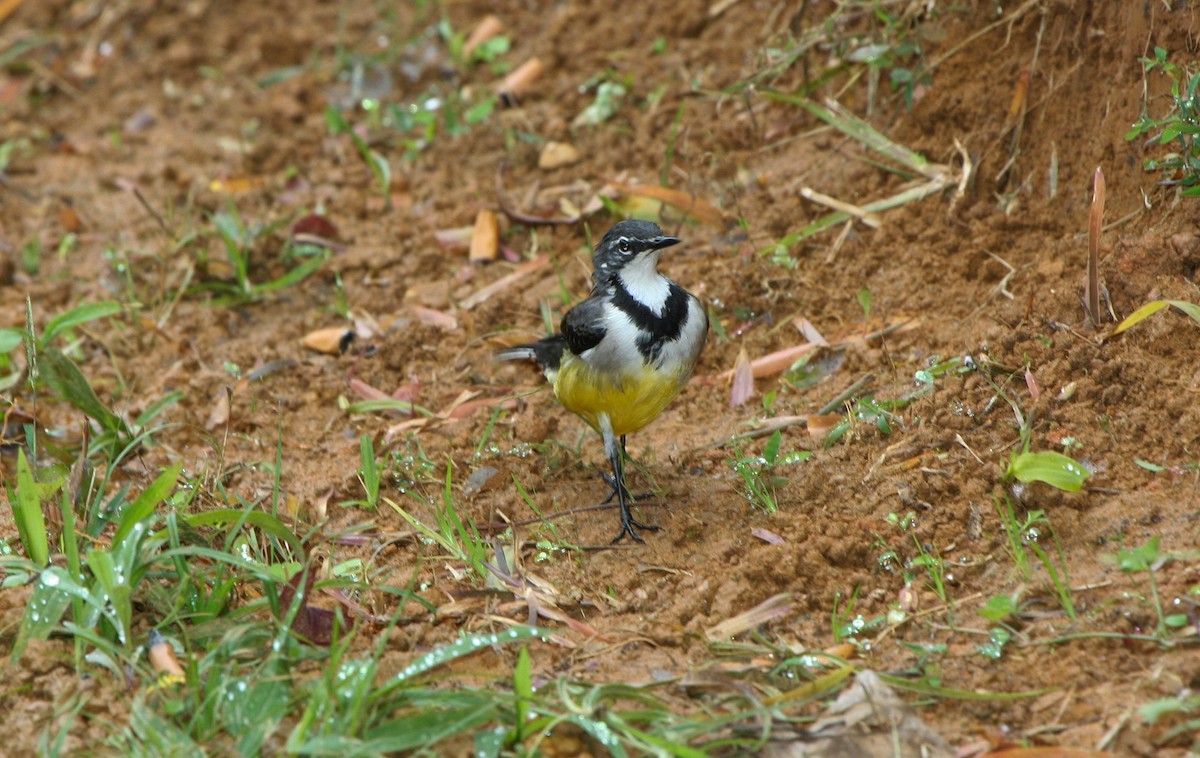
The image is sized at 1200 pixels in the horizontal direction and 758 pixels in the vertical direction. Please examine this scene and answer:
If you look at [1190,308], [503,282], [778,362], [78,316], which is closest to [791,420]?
[778,362]

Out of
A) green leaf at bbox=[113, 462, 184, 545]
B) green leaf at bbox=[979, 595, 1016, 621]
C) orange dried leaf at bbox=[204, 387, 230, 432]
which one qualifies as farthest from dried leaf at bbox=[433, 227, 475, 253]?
green leaf at bbox=[979, 595, 1016, 621]

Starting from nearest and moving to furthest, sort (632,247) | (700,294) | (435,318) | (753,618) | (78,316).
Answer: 1. (753,618)
2. (632,247)
3. (78,316)
4. (700,294)
5. (435,318)

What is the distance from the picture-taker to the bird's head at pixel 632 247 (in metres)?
5.37

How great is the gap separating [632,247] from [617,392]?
70 centimetres

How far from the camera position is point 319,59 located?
916 cm

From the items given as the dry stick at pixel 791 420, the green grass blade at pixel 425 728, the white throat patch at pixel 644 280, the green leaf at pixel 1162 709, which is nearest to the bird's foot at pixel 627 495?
the dry stick at pixel 791 420

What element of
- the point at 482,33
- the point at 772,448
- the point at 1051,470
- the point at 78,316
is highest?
the point at 78,316

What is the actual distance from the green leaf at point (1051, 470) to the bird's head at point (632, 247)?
1.73m

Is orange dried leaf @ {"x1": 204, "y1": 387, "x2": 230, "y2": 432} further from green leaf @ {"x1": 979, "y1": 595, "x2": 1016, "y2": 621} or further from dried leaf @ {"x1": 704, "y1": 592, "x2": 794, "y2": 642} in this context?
green leaf @ {"x1": 979, "y1": 595, "x2": 1016, "y2": 621}

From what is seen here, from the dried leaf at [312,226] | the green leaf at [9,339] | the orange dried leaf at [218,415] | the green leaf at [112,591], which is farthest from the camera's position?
the dried leaf at [312,226]

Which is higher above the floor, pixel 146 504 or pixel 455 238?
pixel 146 504

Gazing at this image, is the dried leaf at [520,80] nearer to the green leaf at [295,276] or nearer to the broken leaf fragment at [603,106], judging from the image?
the broken leaf fragment at [603,106]

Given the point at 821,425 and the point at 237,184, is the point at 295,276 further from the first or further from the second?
the point at 821,425

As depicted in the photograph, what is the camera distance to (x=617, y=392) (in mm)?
5148
